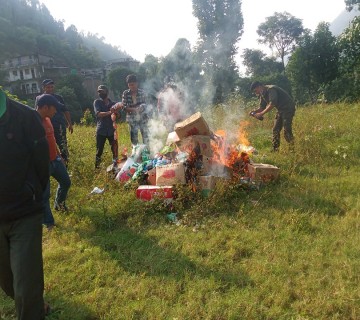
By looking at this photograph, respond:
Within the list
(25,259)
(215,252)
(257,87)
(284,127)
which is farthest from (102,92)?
(25,259)

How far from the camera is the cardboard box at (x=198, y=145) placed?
556 cm

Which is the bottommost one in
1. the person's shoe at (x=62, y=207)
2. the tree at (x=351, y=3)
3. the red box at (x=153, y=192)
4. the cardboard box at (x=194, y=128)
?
the person's shoe at (x=62, y=207)

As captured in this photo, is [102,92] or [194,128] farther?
[102,92]

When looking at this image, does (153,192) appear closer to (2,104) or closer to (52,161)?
(52,161)

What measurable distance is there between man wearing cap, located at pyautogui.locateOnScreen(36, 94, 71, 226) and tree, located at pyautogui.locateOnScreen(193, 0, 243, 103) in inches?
374

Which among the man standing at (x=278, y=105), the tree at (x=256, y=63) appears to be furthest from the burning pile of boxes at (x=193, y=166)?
the tree at (x=256, y=63)

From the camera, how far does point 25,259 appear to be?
2.17m

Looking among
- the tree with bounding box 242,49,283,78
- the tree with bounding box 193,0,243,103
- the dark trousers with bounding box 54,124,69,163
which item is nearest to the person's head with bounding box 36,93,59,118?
the dark trousers with bounding box 54,124,69,163

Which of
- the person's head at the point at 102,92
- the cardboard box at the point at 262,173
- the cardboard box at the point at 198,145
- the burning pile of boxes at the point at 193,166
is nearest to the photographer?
the burning pile of boxes at the point at 193,166

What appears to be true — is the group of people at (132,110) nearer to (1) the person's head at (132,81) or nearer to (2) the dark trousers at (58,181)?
(1) the person's head at (132,81)

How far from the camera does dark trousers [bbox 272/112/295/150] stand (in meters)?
6.98

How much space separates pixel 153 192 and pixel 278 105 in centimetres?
366

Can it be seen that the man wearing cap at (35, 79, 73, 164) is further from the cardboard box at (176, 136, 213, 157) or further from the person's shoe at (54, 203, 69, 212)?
the cardboard box at (176, 136, 213, 157)

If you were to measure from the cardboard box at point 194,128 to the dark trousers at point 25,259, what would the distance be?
3697 millimetres
